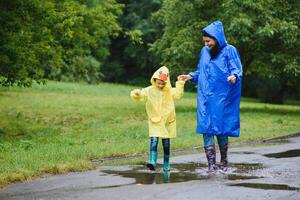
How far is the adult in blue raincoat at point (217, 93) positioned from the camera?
33.8 ft

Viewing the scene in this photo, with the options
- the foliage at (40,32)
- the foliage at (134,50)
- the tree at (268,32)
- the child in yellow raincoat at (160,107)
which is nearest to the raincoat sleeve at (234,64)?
the child in yellow raincoat at (160,107)

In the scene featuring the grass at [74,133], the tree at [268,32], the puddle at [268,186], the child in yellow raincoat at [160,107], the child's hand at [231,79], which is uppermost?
the tree at [268,32]

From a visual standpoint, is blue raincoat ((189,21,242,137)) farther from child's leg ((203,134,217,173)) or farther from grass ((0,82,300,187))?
grass ((0,82,300,187))

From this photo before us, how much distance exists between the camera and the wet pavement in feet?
26.7

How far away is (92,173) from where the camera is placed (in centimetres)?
1038

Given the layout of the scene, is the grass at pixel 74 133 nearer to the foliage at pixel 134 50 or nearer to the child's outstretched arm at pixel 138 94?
the child's outstretched arm at pixel 138 94

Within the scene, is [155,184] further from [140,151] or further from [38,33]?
[38,33]

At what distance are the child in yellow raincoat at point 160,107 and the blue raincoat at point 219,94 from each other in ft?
1.86

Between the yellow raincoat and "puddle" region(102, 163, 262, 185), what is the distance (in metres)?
0.64

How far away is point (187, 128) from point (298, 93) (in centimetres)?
4046

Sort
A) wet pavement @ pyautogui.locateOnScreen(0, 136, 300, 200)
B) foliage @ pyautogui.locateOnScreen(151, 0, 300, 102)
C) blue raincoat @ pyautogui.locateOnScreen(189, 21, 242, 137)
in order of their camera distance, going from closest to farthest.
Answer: wet pavement @ pyautogui.locateOnScreen(0, 136, 300, 200) → blue raincoat @ pyautogui.locateOnScreen(189, 21, 242, 137) → foliage @ pyautogui.locateOnScreen(151, 0, 300, 102)

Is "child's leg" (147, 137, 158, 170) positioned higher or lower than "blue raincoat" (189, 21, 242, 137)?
lower

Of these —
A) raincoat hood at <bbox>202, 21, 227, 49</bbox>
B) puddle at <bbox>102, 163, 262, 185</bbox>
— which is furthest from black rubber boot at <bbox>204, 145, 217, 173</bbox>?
raincoat hood at <bbox>202, 21, 227, 49</bbox>

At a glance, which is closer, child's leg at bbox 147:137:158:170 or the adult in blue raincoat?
the adult in blue raincoat
